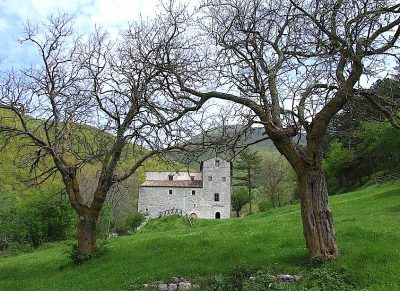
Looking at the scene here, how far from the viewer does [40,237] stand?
146 ft

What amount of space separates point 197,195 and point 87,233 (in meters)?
52.5

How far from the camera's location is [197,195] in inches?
2768

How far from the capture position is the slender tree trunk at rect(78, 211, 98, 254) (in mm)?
18031

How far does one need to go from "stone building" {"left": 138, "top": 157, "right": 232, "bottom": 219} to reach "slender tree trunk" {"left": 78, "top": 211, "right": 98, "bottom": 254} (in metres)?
51.5

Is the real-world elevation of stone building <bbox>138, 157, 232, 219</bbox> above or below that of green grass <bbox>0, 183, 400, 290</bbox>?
above

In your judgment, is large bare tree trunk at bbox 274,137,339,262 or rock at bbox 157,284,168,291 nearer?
large bare tree trunk at bbox 274,137,339,262

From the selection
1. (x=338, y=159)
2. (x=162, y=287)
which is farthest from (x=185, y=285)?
(x=338, y=159)

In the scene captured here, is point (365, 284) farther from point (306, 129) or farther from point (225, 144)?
point (225, 144)

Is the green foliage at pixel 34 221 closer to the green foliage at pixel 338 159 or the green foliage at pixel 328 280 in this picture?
the green foliage at pixel 338 159

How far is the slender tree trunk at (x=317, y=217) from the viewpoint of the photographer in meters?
11.9

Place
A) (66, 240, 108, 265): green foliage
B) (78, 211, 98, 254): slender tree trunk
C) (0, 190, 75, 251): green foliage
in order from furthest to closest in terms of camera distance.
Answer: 1. (0, 190, 75, 251): green foliage
2. (78, 211, 98, 254): slender tree trunk
3. (66, 240, 108, 265): green foliage

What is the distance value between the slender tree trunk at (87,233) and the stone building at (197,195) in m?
51.5

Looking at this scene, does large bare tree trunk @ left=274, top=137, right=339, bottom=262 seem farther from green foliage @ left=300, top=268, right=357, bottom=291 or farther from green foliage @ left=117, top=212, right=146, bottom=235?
green foliage @ left=117, top=212, right=146, bottom=235

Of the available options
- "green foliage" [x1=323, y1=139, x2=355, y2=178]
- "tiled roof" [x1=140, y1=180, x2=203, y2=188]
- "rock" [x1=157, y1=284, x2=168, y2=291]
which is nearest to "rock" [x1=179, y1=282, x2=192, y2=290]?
"rock" [x1=157, y1=284, x2=168, y2=291]
